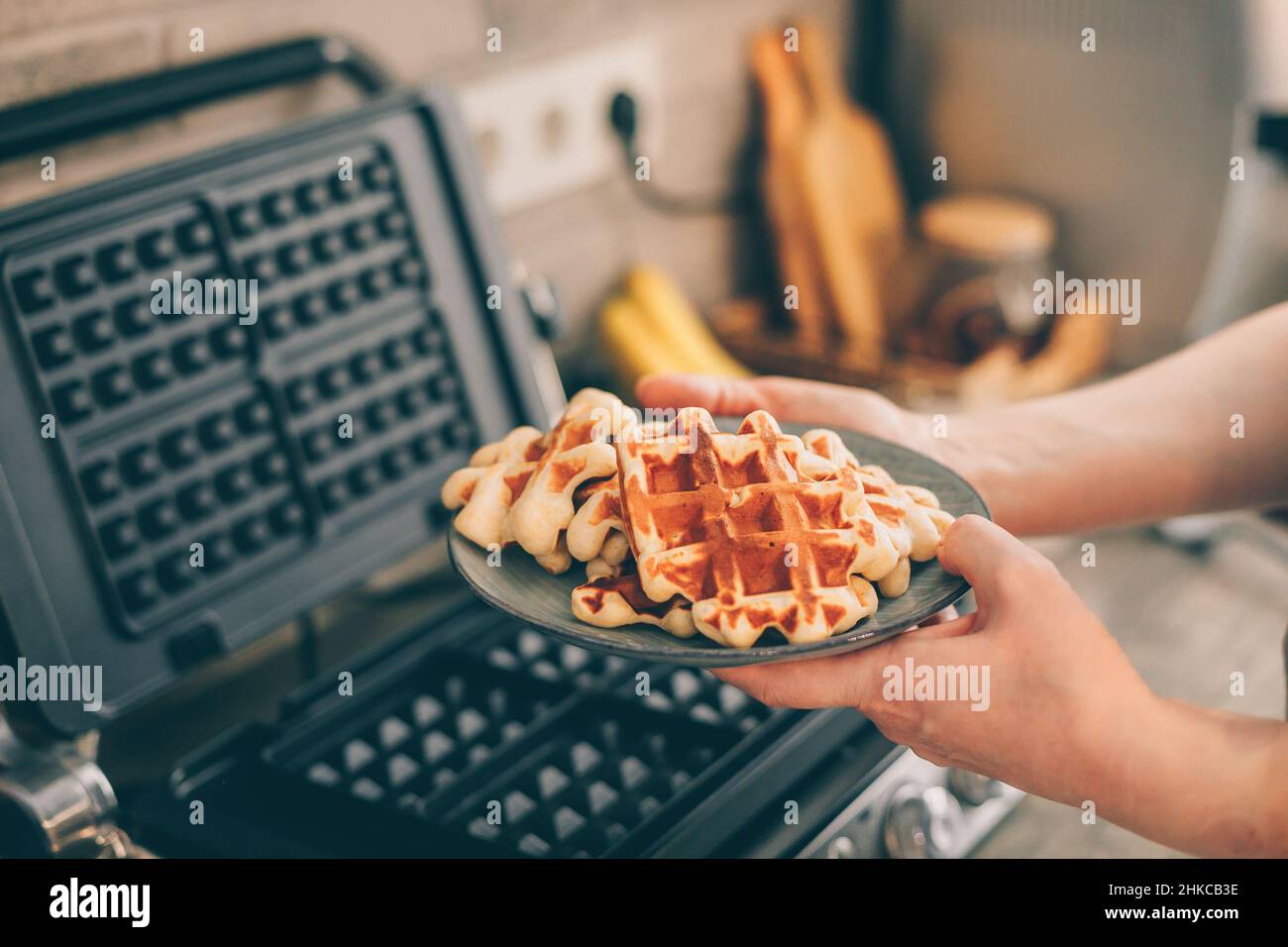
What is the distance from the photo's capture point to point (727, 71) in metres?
1.56

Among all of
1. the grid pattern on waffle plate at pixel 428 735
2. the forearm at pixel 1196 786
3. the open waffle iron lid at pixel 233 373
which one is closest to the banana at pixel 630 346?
the open waffle iron lid at pixel 233 373

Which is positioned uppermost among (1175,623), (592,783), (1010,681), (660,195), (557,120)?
(557,120)

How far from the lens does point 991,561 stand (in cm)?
65

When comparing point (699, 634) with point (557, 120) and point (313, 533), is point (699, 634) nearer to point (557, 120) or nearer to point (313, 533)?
point (313, 533)

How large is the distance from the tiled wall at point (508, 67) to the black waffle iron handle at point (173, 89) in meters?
0.03

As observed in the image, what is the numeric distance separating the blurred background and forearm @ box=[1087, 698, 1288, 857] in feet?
1.50

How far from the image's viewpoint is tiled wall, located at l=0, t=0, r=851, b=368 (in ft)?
3.01

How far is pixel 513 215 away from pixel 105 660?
2.49ft

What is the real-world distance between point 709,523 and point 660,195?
0.92m

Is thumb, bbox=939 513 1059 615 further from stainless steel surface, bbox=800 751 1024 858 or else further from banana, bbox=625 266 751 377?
banana, bbox=625 266 751 377

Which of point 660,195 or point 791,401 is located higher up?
point 660,195

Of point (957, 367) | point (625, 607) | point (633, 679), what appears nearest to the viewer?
point (625, 607)

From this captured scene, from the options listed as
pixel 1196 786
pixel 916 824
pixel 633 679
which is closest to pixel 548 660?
pixel 633 679
